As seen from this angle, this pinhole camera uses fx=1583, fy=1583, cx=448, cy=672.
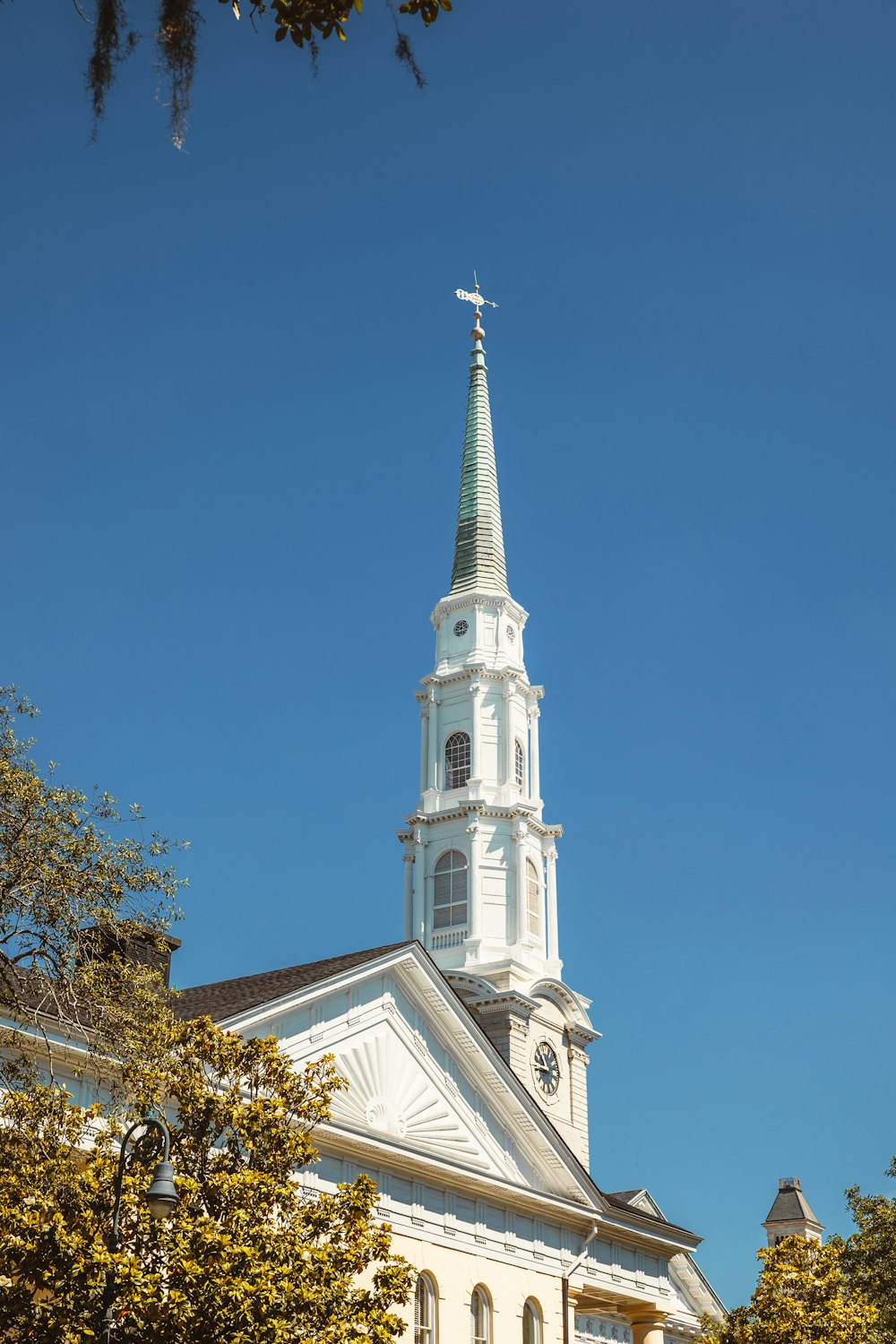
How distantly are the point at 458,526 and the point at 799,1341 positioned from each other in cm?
4279

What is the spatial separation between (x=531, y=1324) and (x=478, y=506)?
41726mm

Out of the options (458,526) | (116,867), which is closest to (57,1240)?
(116,867)

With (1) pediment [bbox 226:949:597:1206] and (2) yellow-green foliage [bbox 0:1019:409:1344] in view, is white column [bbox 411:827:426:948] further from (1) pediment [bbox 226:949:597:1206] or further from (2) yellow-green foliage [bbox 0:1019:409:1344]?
(2) yellow-green foliage [bbox 0:1019:409:1344]

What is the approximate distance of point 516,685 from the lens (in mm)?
62969

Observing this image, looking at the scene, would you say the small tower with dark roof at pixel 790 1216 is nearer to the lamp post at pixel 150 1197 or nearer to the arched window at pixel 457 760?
the arched window at pixel 457 760

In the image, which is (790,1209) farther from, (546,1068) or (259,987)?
(259,987)

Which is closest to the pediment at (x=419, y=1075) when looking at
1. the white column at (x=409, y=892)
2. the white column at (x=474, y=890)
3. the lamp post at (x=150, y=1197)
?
the lamp post at (x=150, y=1197)

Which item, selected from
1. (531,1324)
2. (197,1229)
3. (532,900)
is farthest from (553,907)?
(197,1229)

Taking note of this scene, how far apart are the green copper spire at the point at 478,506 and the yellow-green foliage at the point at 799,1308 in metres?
35.6

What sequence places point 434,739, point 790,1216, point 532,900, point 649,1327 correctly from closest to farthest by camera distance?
1. point 649,1327
2. point 532,900
3. point 434,739
4. point 790,1216

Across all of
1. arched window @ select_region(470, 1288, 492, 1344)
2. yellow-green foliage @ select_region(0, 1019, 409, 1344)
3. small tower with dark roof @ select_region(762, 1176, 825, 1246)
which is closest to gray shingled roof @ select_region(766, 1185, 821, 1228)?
small tower with dark roof @ select_region(762, 1176, 825, 1246)

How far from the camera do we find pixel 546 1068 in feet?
192

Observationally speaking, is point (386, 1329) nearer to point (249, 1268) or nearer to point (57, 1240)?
point (249, 1268)

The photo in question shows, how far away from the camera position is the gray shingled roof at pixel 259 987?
30141mm
